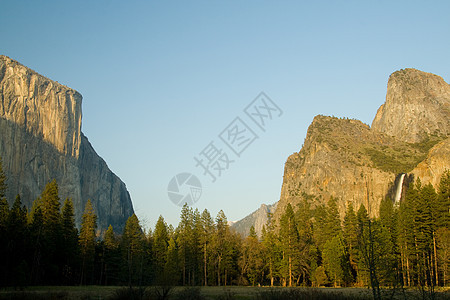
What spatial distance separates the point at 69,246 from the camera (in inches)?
2426

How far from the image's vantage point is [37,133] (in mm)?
152750

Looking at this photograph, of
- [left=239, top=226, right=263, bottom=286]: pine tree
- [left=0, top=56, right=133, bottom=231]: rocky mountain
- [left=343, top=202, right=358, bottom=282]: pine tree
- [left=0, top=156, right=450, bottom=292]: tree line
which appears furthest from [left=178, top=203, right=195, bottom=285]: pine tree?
[left=0, top=56, right=133, bottom=231]: rocky mountain

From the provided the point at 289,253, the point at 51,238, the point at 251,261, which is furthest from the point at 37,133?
the point at 289,253

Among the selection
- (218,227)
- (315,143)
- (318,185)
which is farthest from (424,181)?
(315,143)

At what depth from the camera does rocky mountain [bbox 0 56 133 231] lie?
140 meters

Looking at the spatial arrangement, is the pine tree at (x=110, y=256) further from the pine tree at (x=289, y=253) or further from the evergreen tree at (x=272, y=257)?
the pine tree at (x=289, y=253)

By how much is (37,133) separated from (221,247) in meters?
109

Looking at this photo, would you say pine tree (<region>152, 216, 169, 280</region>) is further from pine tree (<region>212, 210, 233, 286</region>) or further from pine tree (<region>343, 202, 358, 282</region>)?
pine tree (<region>343, 202, 358, 282</region>)

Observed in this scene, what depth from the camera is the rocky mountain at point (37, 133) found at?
140 metres

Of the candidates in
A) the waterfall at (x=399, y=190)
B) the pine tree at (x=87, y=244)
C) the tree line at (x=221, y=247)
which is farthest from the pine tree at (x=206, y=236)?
the waterfall at (x=399, y=190)

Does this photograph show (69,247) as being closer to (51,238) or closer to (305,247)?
(51,238)

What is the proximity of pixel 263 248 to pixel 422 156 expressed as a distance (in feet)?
390

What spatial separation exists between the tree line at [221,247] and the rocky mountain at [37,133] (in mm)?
78911

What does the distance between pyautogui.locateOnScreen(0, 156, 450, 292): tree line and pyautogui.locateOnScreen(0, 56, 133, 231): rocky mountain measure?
7891 cm
